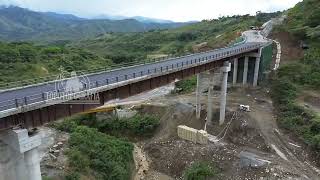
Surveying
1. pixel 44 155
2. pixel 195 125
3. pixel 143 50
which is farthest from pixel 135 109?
pixel 143 50

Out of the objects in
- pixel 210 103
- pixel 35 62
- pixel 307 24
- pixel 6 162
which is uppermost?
pixel 307 24

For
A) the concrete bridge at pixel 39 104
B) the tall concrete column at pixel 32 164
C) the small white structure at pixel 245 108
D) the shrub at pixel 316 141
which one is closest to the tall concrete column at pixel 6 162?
the concrete bridge at pixel 39 104

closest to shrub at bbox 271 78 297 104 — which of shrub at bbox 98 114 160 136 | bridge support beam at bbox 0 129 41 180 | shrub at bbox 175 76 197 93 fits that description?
shrub at bbox 175 76 197 93

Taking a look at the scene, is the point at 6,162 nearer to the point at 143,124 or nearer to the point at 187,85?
the point at 143,124

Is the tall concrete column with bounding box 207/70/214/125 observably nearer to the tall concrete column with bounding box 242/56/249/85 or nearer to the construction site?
the construction site

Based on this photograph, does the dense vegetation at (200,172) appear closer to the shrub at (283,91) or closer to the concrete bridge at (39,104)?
the concrete bridge at (39,104)

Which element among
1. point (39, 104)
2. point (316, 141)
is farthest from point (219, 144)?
point (39, 104)
